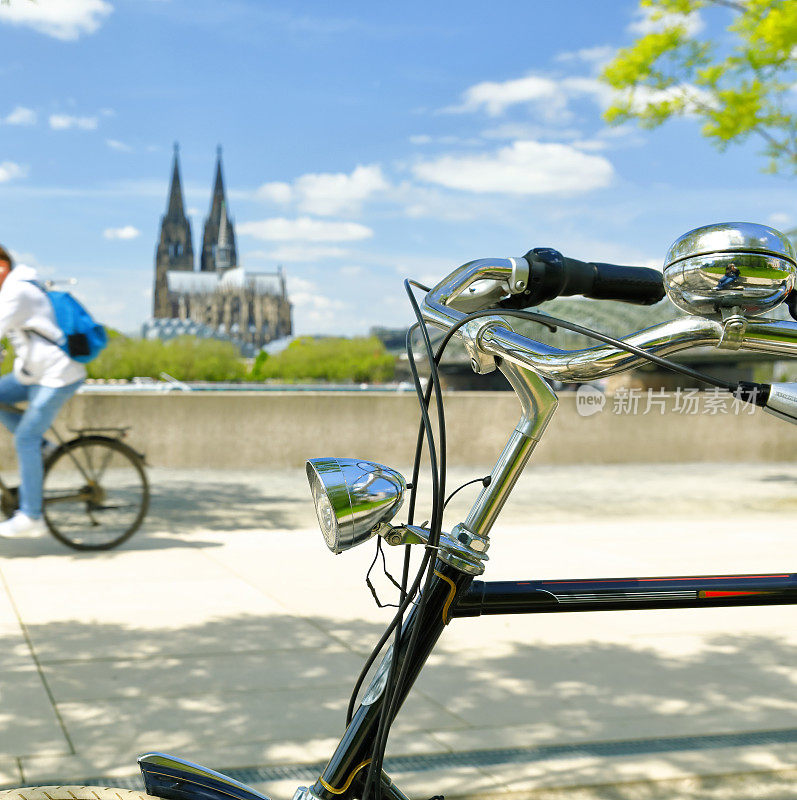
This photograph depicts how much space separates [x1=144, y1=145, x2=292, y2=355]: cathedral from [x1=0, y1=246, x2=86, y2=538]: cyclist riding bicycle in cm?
12970

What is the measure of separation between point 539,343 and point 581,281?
0.39 feet

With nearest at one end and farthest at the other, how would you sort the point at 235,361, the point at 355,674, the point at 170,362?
the point at 355,674 < the point at 235,361 < the point at 170,362

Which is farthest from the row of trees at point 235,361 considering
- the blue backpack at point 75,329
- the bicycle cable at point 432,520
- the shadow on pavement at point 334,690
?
the bicycle cable at point 432,520

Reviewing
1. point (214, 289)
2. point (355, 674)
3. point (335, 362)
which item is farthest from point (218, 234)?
point (355, 674)

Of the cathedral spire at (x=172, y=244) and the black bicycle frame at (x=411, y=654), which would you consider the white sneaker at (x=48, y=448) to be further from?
the cathedral spire at (x=172, y=244)

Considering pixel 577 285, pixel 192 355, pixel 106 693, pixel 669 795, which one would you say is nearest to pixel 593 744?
pixel 669 795

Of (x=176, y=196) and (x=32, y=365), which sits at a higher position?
(x=176, y=196)

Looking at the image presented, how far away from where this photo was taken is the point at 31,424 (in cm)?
616

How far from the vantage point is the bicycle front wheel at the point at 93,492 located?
6.53 meters

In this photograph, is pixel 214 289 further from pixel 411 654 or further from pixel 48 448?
pixel 411 654

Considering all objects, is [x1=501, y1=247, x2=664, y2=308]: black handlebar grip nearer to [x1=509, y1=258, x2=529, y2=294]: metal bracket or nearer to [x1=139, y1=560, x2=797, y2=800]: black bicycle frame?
[x1=509, y1=258, x2=529, y2=294]: metal bracket

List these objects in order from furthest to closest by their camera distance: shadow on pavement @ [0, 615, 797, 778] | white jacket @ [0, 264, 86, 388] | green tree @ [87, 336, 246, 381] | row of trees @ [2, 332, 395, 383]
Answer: row of trees @ [2, 332, 395, 383], green tree @ [87, 336, 246, 381], white jacket @ [0, 264, 86, 388], shadow on pavement @ [0, 615, 797, 778]

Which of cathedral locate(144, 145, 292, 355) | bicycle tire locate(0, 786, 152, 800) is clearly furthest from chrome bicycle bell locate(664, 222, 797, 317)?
cathedral locate(144, 145, 292, 355)

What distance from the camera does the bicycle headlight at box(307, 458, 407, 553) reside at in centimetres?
130
